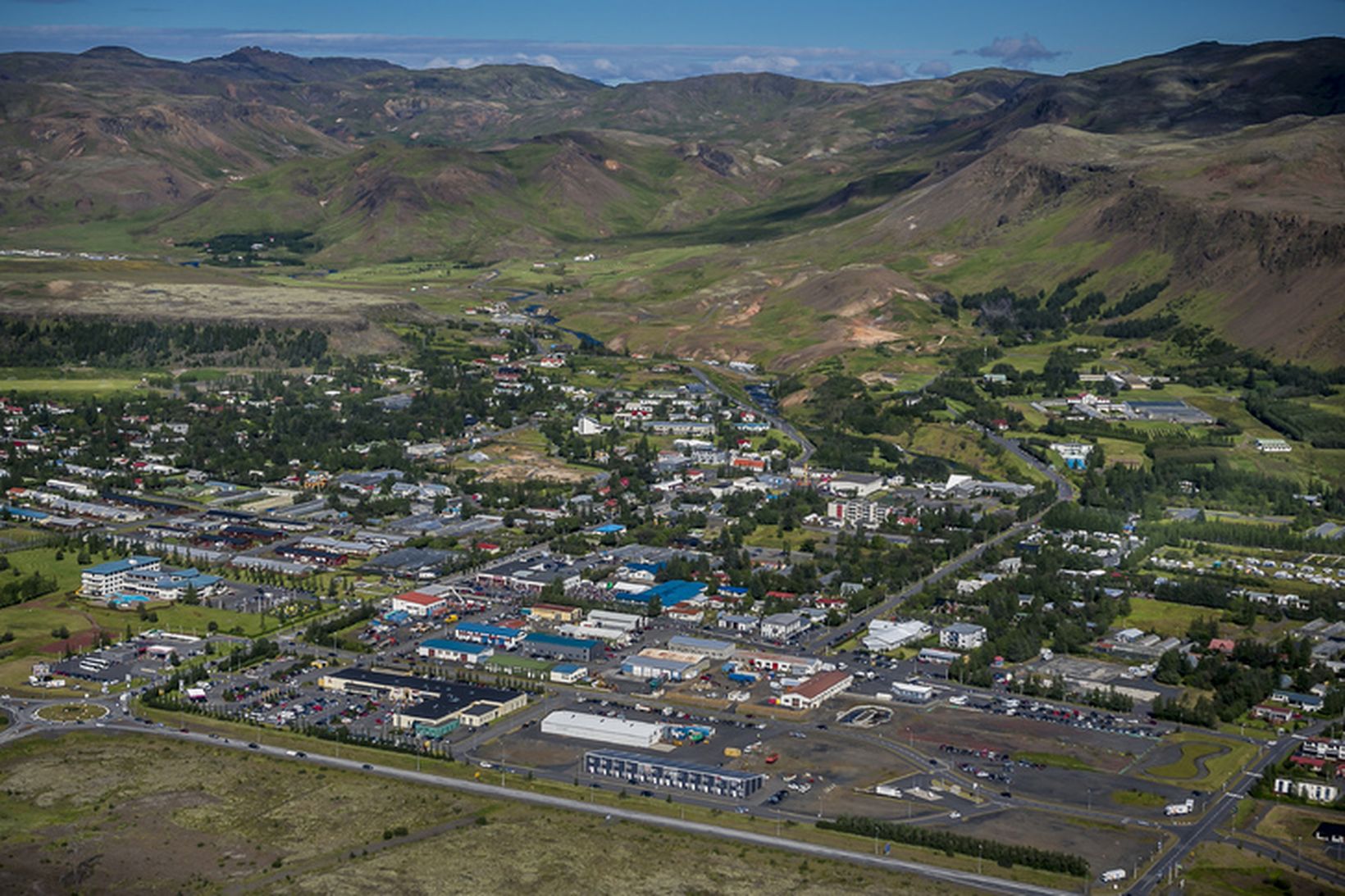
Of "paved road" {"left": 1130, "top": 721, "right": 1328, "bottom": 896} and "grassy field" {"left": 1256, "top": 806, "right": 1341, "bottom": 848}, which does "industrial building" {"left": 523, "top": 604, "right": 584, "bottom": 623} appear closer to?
"paved road" {"left": 1130, "top": 721, "right": 1328, "bottom": 896}

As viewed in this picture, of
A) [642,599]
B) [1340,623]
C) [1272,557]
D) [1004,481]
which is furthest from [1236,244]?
[642,599]

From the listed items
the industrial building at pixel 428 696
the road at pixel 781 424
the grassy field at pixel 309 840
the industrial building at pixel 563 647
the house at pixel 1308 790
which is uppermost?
the road at pixel 781 424

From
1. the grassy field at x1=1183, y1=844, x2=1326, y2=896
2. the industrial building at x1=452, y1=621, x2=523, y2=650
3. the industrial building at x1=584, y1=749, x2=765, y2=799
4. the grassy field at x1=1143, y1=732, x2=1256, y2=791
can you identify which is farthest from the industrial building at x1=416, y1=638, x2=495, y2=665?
the grassy field at x1=1183, y1=844, x2=1326, y2=896

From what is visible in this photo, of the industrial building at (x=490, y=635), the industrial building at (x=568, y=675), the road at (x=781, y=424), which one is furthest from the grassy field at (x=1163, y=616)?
the road at (x=781, y=424)

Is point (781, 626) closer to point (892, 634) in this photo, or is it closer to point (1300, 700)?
point (892, 634)

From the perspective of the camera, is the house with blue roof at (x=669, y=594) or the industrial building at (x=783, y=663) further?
the house with blue roof at (x=669, y=594)

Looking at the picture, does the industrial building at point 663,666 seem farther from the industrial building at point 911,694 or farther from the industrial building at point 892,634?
the industrial building at point 911,694
